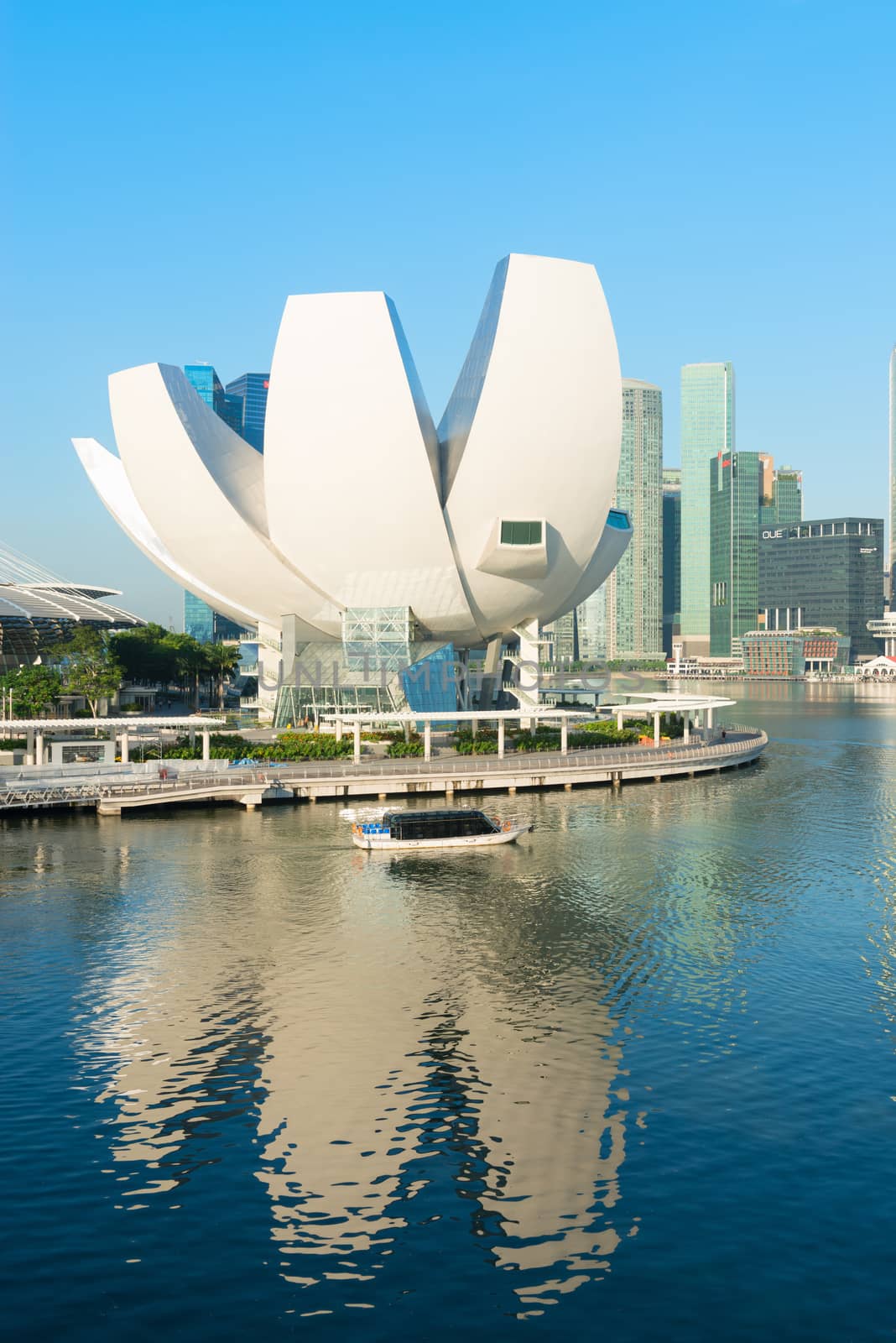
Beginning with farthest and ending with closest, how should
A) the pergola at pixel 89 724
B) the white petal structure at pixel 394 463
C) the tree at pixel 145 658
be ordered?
the tree at pixel 145 658
the white petal structure at pixel 394 463
the pergola at pixel 89 724

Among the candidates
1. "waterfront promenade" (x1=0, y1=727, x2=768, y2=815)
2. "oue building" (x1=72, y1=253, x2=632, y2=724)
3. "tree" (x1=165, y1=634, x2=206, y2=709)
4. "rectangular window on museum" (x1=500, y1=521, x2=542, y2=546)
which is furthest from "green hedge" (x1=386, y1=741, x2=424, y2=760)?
"tree" (x1=165, y1=634, x2=206, y2=709)

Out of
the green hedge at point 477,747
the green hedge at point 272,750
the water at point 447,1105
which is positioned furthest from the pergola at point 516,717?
the water at point 447,1105

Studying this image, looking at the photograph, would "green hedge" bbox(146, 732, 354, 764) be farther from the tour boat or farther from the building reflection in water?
the building reflection in water

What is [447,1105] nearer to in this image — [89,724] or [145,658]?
[89,724]

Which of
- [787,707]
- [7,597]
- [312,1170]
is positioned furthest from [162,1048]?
[787,707]

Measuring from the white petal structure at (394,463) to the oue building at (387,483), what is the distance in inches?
3.7

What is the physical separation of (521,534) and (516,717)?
10.5m

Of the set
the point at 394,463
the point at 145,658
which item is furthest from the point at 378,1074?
the point at 145,658

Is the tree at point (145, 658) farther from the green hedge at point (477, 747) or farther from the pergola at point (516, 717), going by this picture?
the green hedge at point (477, 747)

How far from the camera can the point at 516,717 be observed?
59312 millimetres

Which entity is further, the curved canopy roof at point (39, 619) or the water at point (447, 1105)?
the curved canopy roof at point (39, 619)

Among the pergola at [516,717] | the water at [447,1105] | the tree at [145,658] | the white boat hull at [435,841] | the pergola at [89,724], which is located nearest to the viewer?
the water at [447,1105]

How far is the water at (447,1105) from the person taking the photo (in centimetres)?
1318

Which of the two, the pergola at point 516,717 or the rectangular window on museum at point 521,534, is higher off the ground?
the rectangular window on museum at point 521,534
